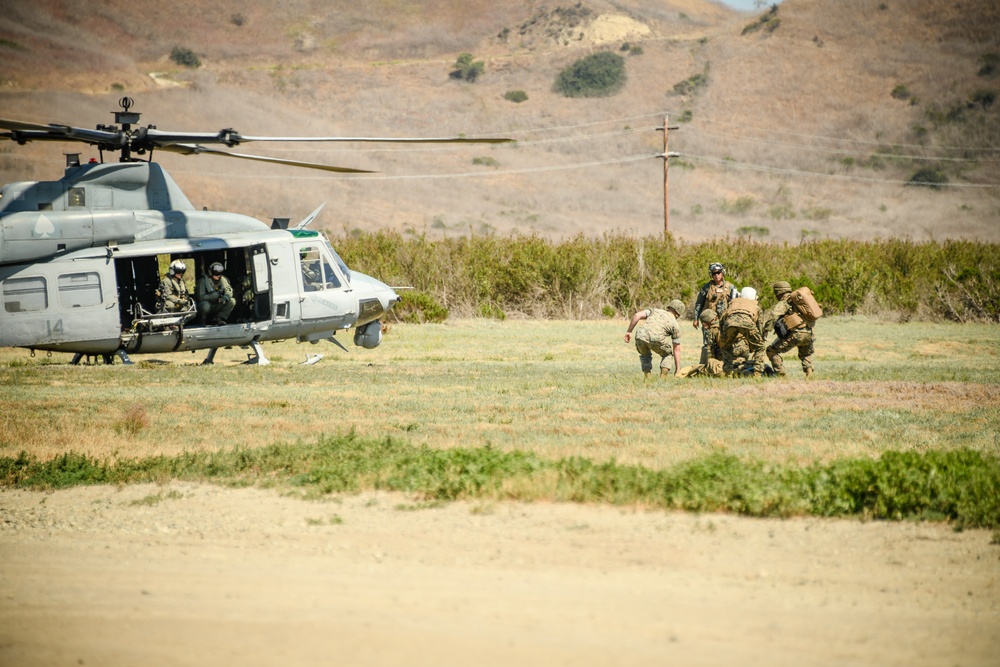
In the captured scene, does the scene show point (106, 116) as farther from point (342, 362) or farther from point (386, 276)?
point (342, 362)

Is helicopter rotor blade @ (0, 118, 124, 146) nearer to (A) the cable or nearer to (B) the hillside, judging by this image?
(B) the hillside

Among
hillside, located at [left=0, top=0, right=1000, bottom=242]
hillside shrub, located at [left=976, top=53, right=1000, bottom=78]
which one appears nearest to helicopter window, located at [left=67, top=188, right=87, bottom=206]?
hillside, located at [left=0, top=0, right=1000, bottom=242]

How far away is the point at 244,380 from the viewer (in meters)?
17.2

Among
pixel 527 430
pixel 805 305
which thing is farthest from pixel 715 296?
pixel 527 430

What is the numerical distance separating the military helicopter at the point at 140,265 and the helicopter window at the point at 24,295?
1 centimetres

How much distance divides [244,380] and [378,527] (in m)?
9.40

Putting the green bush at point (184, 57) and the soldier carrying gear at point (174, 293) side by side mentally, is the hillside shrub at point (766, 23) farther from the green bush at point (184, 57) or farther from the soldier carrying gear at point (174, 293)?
the soldier carrying gear at point (174, 293)

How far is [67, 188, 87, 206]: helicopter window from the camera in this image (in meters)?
17.2

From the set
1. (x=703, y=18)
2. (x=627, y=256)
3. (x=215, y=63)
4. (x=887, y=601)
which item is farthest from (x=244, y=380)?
(x=703, y=18)

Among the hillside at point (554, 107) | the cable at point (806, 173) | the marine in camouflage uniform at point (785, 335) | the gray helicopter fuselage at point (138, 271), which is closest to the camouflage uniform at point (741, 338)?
the marine in camouflage uniform at point (785, 335)

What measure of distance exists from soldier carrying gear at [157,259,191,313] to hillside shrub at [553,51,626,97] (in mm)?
74689

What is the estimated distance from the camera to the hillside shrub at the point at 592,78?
90.2 metres

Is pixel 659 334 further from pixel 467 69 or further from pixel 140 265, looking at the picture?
pixel 467 69

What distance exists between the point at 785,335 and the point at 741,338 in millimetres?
631
